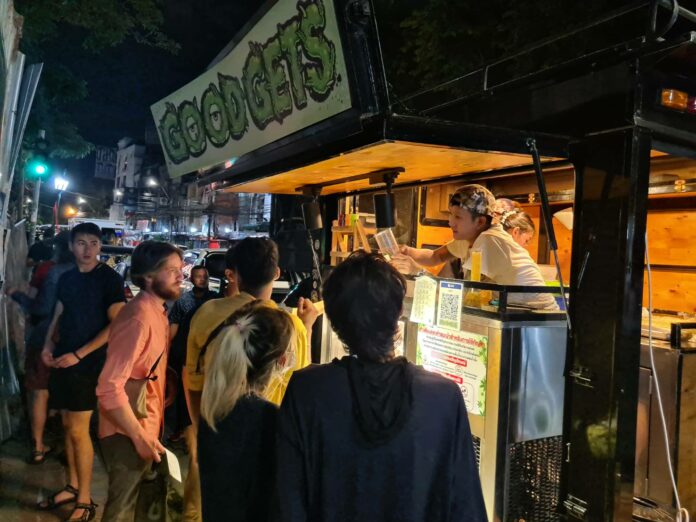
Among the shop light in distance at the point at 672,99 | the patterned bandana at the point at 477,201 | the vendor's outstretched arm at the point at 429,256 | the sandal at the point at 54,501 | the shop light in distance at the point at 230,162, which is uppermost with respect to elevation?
the shop light in distance at the point at 672,99

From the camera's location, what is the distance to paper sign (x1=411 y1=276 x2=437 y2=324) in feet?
11.9

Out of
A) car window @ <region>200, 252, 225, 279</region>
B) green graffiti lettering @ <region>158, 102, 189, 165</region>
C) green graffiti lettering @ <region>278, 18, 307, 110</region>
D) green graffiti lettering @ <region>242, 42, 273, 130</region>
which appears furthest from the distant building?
green graffiti lettering @ <region>278, 18, 307, 110</region>

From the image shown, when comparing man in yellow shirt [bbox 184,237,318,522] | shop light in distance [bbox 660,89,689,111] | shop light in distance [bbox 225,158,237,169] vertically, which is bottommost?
man in yellow shirt [bbox 184,237,318,522]

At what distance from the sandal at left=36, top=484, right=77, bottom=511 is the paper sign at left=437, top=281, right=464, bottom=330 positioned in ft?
→ 13.3

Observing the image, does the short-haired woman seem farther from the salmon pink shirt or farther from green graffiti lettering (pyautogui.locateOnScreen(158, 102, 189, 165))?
green graffiti lettering (pyautogui.locateOnScreen(158, 102, 189, 165))

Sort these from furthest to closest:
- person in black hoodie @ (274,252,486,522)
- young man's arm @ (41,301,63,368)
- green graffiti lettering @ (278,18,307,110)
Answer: young man's arm @ (41,301,63,368)
green graffiti lettering @ (278,18,307,110)
person in black hoodie @ (274,252,486,522)

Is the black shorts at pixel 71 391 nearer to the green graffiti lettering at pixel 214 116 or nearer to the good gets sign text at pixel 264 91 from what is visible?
the good gets sign text at pixel 264 91

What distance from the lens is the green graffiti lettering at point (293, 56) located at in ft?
11.1

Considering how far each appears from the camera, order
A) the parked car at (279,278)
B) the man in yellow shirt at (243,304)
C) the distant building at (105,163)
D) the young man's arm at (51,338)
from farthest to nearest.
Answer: the distant building at (105,163) < the parked car at (279,278) < the young man's arm at (51,338) < the man in yellow shirt at (243,304)

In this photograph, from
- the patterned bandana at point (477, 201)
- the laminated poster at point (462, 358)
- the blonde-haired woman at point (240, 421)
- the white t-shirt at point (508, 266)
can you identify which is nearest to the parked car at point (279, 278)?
the laminated poster at point (462, 358)

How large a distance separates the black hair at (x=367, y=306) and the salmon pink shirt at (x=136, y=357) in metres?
1.86

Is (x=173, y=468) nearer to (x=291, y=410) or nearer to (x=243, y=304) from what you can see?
(x=243, y=304)

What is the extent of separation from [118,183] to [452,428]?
6696 cm

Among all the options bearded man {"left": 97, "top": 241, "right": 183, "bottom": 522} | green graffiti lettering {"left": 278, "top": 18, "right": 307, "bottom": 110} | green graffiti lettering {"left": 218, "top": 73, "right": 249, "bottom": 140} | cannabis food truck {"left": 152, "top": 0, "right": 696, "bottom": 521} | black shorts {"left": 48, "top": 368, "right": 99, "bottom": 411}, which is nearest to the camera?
cannabis food truck {"left": 152, "top": 0, "right": 696, "bottom": 521}
